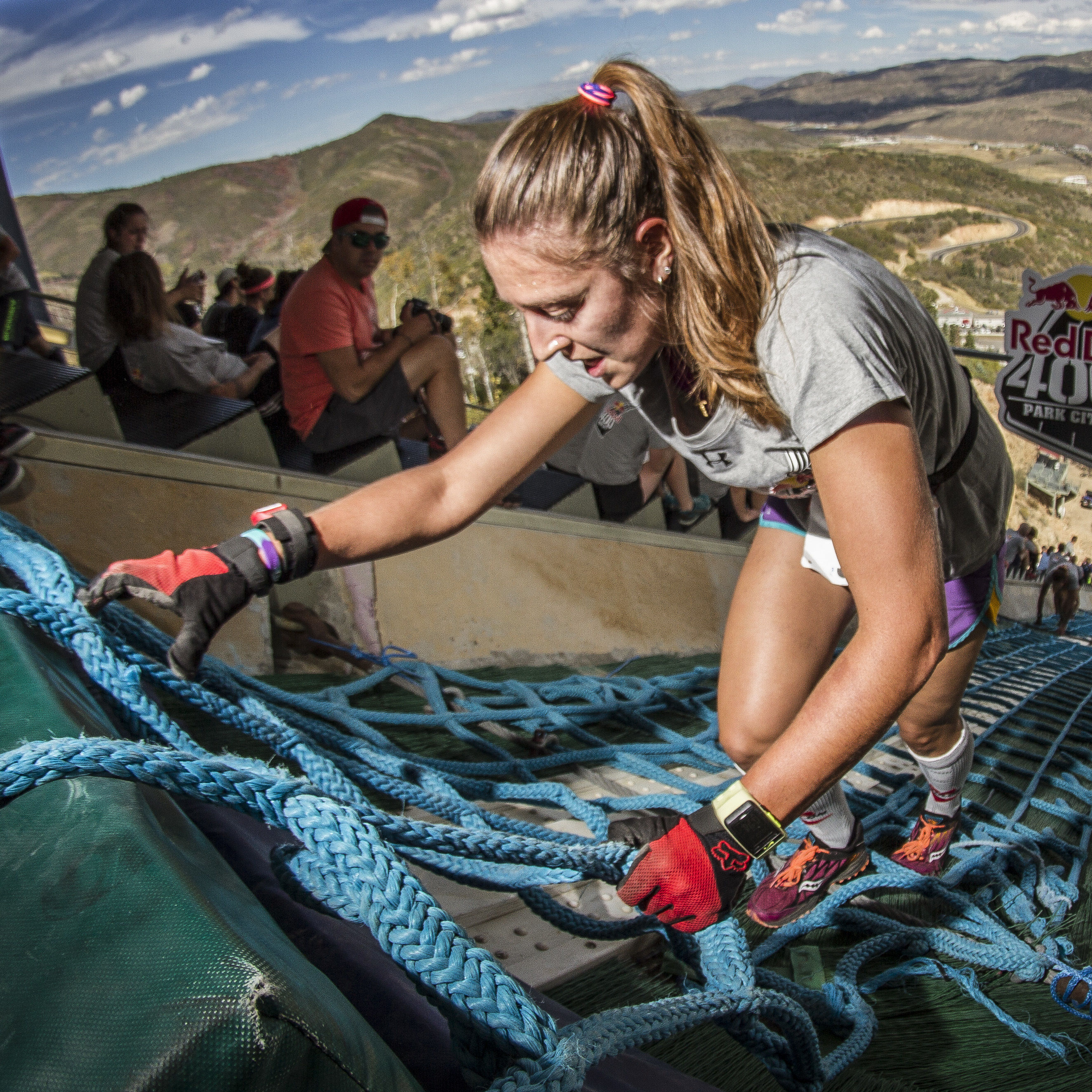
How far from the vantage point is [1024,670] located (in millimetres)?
4074

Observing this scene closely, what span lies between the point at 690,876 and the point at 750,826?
0.09 meters

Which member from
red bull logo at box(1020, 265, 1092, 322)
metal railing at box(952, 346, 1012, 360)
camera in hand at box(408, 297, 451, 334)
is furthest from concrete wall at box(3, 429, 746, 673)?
red bull logo at box(1020, 265, 1092, 322)

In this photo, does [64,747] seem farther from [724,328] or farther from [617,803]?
[617,803]

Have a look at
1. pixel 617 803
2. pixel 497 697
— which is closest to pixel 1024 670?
pixel 497 697

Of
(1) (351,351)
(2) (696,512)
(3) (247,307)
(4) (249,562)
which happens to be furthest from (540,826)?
(2) (696,512)

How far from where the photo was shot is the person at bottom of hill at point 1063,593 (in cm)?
463

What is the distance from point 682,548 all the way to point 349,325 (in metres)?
1.96

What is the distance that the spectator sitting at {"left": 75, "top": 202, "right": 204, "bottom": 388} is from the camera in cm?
309

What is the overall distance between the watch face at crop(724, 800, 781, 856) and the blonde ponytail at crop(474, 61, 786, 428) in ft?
1.60

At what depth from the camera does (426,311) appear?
11.6 feet

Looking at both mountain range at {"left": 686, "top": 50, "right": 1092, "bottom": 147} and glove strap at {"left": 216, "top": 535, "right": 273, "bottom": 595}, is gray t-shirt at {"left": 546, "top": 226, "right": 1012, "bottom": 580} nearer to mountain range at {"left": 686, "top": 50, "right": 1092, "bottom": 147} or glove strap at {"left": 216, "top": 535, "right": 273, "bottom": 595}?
glove strap at {"left": 216, "top": 535, "right": 273, "bottom": 595}

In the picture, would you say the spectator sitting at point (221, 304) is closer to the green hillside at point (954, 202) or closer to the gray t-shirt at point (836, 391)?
the green hillside at point (954, 202)

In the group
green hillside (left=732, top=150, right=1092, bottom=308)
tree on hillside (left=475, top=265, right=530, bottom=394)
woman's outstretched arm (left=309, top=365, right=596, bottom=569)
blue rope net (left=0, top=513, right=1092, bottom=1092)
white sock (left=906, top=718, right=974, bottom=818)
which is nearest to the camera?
blue rope net (left=0, top=513, right=1092, bottom=1092)

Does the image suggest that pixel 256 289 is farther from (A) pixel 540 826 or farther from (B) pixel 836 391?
(B) pixel 836 391
